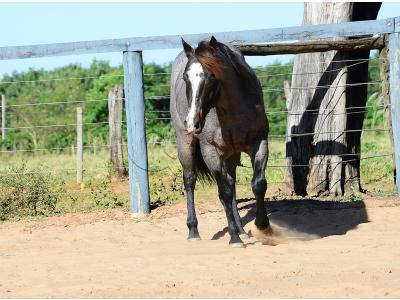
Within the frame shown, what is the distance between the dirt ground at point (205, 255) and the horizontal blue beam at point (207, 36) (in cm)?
206

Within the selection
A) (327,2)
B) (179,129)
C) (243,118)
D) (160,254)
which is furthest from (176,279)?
(327,2)

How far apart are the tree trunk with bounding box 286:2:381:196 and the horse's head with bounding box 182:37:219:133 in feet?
11.8

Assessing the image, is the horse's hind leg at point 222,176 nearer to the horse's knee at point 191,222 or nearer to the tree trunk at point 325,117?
the horse's knee at point 191,222

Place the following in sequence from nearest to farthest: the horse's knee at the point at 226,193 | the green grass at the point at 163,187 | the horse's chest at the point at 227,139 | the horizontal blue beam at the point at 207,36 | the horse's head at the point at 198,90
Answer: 1. the horse's head at the point at 198,90
2. the horse's chest at the point at 227,139
3. the horse's knee at the point at 226,193
4. the horizontal blue beam at the point at 207,36
5. the green grass at the point at 163,187

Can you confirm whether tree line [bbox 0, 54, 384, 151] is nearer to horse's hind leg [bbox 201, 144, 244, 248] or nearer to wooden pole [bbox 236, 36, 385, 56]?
wooden pole [bbox 236, 36, 385, 56]

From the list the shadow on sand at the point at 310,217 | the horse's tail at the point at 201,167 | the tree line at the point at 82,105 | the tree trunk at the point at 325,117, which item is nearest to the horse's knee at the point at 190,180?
the horse's tail at the point at 201,167

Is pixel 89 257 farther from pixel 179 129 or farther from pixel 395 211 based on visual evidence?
pixel 395 211

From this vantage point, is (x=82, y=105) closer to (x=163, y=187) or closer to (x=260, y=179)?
(x=163, y=187)

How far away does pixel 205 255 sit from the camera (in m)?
7.64

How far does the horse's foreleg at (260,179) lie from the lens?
27.4ft

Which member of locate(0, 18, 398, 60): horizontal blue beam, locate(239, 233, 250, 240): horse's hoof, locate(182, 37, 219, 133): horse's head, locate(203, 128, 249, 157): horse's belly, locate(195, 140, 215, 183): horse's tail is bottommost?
locate(239, 233, 250, 240): horse's hoof

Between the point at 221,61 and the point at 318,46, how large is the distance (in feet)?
8.99

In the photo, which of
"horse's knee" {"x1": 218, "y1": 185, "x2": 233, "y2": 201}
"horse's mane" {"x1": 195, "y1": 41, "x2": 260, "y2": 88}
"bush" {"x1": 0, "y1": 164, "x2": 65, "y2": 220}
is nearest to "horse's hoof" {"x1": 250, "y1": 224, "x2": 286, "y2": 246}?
"horse's knee" {"x1": 218, "y1": 185, "x2": 233, "y2": 201}

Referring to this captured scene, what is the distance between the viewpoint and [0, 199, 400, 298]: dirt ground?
20.4ft
